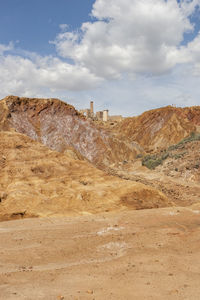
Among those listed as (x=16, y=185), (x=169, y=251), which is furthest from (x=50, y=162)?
(x=169, y=251)

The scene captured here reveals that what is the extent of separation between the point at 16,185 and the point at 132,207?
5746 millimetres

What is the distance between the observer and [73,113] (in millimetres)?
43344

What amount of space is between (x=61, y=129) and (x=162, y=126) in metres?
24.7

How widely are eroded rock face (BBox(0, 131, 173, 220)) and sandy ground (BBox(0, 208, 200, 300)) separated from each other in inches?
59.6

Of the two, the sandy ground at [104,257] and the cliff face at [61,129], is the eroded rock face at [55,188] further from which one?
the cliff face at [61,129]

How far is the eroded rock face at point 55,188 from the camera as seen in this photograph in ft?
43.8

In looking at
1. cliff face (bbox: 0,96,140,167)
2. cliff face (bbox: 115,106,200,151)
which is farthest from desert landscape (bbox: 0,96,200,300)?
cliff face (bbox: 115,106,200,151)

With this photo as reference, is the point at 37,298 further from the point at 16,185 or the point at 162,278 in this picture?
the point at 16,185

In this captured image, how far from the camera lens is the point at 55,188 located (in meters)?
14.6

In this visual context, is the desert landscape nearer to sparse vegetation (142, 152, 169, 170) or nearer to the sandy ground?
the sandy ground

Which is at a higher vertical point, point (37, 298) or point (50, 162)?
point (50, 162)

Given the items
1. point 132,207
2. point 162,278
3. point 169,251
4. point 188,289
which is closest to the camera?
point 188,289

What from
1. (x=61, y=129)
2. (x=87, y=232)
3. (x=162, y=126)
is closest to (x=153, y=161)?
(x=61, y=129)

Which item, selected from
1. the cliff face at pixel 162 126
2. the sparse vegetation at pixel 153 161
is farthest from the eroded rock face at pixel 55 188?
the cliff face at pixel 162 126
